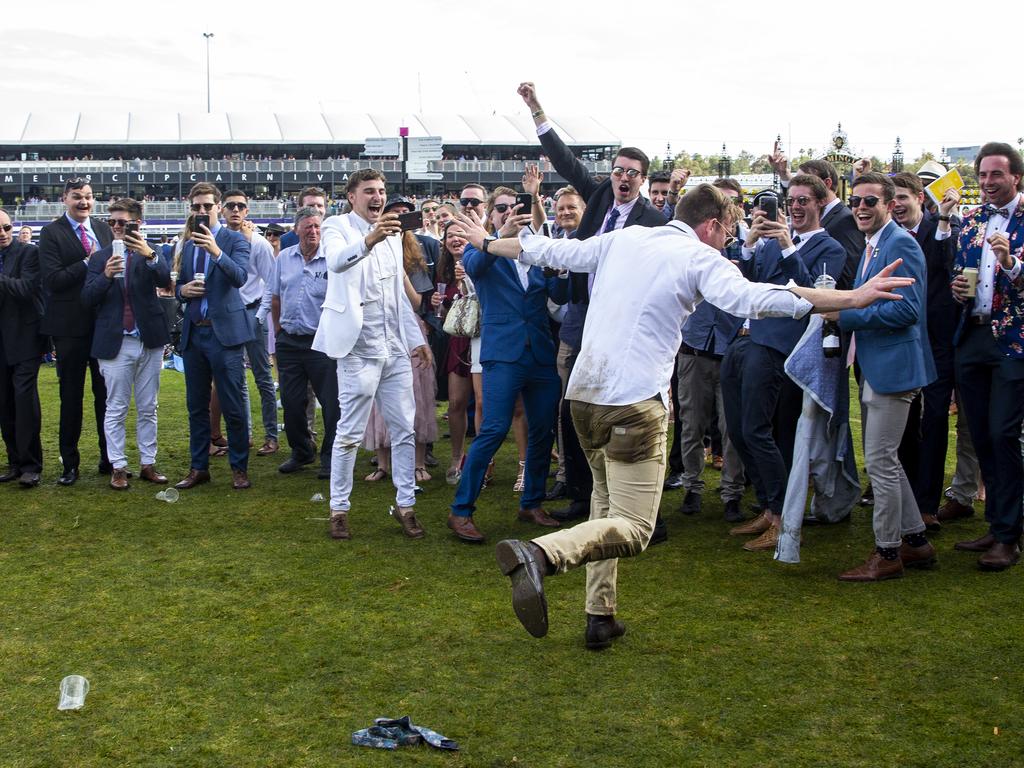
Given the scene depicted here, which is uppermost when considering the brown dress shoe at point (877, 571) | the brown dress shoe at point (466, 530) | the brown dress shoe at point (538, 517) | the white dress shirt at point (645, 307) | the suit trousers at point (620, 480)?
the white dress shirt at point (645, 307)

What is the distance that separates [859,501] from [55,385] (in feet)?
36.5

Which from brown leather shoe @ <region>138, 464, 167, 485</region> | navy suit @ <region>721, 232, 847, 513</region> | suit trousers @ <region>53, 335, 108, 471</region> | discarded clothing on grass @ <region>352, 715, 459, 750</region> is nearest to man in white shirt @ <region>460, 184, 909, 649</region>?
discarded clothing on grass @ <region>352, 715, 459, 750</region>

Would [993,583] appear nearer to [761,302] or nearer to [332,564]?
[761,302]

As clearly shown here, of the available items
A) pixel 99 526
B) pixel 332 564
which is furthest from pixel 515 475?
pixel 99 526

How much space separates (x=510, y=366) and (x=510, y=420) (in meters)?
0.33

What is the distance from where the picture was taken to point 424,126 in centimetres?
6644

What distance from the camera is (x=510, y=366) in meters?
6.14

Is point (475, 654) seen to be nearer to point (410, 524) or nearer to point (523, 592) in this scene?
point (523, 592)

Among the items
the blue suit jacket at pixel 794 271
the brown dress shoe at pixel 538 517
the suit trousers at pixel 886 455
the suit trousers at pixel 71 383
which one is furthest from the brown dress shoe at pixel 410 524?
the suit trousers at pixel 71 383

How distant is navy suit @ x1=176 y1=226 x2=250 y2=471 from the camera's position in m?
7.46

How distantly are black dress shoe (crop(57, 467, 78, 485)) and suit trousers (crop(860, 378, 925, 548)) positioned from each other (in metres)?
5.75

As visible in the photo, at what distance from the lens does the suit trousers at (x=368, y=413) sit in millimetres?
6051

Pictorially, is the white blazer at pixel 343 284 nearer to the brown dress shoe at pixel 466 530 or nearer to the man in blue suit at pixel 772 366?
the brown dress shoe at pixel 466 530

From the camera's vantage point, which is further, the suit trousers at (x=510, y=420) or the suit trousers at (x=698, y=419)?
the suit trousers at (x=698, y=419)
